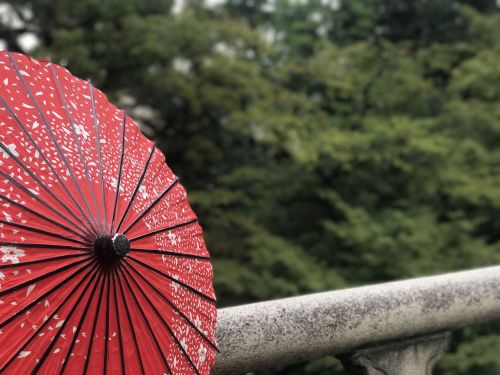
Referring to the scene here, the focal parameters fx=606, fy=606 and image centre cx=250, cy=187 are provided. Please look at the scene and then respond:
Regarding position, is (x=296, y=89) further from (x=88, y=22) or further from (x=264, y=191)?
(x=88, y=22)

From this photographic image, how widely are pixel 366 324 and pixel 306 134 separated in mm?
5544

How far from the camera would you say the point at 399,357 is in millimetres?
1630

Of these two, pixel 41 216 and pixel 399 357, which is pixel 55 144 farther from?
pixel 399 357

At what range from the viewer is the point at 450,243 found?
22.2ft

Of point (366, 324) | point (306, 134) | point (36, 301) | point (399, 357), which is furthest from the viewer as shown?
point (306, 134)

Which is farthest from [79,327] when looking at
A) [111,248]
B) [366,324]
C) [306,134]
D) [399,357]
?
[306,134]

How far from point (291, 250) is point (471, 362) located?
2164mm

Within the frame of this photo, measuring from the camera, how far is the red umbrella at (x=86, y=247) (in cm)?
101

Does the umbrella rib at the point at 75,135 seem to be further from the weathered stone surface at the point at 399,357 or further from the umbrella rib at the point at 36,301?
the weathered stone surface at the point at 399,357

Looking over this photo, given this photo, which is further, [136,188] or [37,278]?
[136,188]

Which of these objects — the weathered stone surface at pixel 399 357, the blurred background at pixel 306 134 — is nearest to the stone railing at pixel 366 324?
the weathered stone surface at pixel 399 357

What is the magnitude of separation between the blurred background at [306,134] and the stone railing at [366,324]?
4226 millimetres

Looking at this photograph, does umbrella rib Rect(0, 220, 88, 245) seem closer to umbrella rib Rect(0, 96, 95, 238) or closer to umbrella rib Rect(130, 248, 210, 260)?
umbrella rib Rect(0, 96, 95, 238)

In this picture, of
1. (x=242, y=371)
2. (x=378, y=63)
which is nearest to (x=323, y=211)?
(x=378, y=63)
